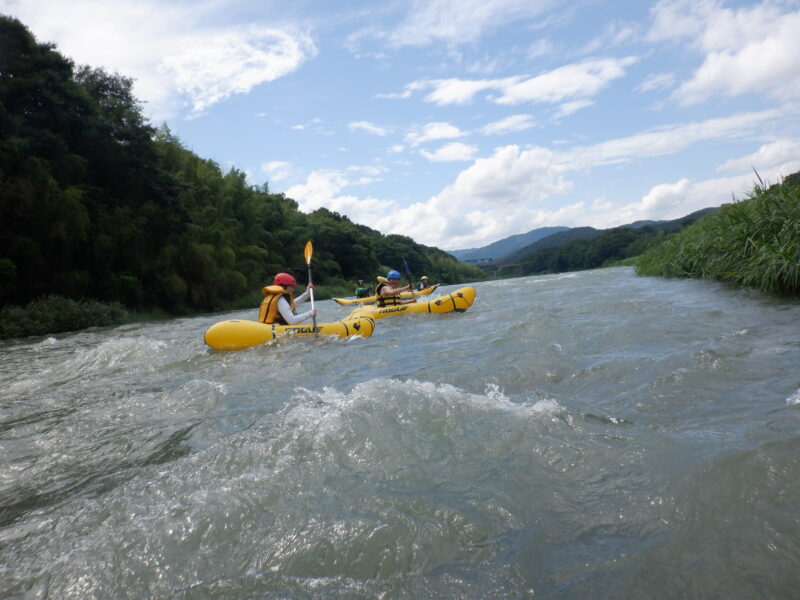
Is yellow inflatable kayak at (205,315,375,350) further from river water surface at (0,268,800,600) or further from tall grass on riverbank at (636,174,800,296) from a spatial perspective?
tall grass on riverbank at (636,174,800,296)

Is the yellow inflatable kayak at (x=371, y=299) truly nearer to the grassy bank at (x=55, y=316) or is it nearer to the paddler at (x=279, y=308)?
the paddler at (x=279, y=308)

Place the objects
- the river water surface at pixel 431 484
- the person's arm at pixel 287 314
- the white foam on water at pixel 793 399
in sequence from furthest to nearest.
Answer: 1. the person's arm at pixel 287 314
2. the white foam on water at pixel 793 399
3. the river water surface at pixel 431 484

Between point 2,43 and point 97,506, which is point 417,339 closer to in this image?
point 97,506

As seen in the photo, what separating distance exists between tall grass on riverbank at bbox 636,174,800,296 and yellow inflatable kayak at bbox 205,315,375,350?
597 cm

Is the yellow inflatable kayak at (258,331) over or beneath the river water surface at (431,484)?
over

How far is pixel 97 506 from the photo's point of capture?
223 cm

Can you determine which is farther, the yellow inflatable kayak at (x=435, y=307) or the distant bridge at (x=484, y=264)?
the distant bridge at (x=484, y=264)

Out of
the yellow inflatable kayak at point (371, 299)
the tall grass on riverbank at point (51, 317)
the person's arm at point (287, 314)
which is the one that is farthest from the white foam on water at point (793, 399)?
the tall grass on riverbank at point (51, 317)

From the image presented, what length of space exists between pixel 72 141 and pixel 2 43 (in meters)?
3.28

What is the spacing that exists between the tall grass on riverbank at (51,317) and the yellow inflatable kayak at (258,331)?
870cm

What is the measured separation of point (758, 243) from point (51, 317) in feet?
52.7

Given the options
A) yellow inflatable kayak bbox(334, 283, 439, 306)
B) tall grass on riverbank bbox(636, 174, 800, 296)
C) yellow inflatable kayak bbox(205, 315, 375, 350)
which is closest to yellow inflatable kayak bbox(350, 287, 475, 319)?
yellow inflatable kayak bbox(334, 283, 439, 306)

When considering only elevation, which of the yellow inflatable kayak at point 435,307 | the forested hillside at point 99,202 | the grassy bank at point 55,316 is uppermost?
the forested hillside at point 99,202

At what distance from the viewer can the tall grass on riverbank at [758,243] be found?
699cm
